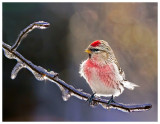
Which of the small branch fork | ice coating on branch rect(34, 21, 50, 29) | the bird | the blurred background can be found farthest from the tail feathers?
the blurred background

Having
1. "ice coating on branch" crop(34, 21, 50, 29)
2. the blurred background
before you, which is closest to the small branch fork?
"ice coating on branch" crop(34, 21, 50, 29)

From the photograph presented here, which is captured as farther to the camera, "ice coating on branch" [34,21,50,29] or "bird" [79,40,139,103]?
"bird" [79,40,139,103]

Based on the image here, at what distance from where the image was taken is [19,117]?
242cm

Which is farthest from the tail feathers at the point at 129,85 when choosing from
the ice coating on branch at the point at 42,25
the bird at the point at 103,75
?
the ice coating on branch at the point at 42,25

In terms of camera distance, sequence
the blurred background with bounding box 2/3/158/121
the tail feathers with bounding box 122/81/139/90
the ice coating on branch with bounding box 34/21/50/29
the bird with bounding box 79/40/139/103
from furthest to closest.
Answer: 1. the blurred background with bounding box 2/3/158/121
2. the bird with bounding box 79/40/139/103
3. the tail feathers with bounding box 122/81/139/90
4. the ice coating on branch with bounding box 34/21/50/29

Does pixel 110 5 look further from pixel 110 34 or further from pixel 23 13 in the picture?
pixel 23 13

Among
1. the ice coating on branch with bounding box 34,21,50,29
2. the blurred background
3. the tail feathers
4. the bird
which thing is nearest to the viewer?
the ice coating on branch with bounding box 34,21,50,29

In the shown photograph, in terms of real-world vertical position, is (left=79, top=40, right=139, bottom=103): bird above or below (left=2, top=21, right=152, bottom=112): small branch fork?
above

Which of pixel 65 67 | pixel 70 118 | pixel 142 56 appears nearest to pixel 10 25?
pixel 65 67

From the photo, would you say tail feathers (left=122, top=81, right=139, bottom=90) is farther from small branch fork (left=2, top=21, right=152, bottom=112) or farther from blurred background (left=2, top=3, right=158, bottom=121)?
blurred background (left=2, top=3, right=158, bottom=121)

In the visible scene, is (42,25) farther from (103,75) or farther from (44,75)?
(103,75)

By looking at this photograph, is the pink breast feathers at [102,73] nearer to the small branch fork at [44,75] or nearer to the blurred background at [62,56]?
the small branch fork at [44,75]

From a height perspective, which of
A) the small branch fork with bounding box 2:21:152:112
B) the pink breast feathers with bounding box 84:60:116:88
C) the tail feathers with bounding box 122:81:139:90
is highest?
the pink breast feathers with bounding box 84:60:116:88

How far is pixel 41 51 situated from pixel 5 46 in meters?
1.92
